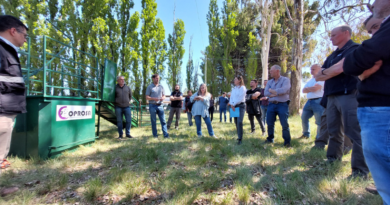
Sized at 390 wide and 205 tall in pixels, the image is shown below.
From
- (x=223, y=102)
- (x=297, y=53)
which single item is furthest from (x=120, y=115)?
(x=297, y=53)

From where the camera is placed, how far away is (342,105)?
2.66 metres

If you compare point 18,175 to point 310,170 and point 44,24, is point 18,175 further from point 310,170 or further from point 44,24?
point 44,24

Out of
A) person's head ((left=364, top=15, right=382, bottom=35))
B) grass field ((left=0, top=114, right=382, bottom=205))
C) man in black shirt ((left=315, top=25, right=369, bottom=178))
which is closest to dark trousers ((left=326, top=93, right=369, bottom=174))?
man in black shirt ((left=315, top=25, right=369, bottom=178))

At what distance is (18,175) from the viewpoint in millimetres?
2965

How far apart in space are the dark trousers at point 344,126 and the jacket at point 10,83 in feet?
14.5

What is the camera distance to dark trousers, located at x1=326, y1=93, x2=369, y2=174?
2.48 meters

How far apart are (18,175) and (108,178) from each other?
1.61 m

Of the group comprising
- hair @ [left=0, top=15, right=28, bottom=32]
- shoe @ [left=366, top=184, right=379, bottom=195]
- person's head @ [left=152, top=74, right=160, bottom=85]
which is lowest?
shoe @ [left=366, top=184, right=379, bottom=195]

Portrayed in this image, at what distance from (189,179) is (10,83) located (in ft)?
8.62

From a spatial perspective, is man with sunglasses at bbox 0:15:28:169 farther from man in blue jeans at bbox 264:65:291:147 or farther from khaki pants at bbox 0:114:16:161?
man in blue jeans at bbox 264:65:291:147

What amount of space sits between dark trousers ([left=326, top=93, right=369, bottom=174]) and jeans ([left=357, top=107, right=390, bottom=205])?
60.1 inches

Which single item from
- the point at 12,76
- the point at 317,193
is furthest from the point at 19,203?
the point at 317,193

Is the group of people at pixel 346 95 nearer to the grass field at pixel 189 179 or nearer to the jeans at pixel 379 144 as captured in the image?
the jeans at pixel 379 144

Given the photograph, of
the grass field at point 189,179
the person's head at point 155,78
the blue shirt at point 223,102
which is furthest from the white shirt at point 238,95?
the blue shirt at point 223,102
